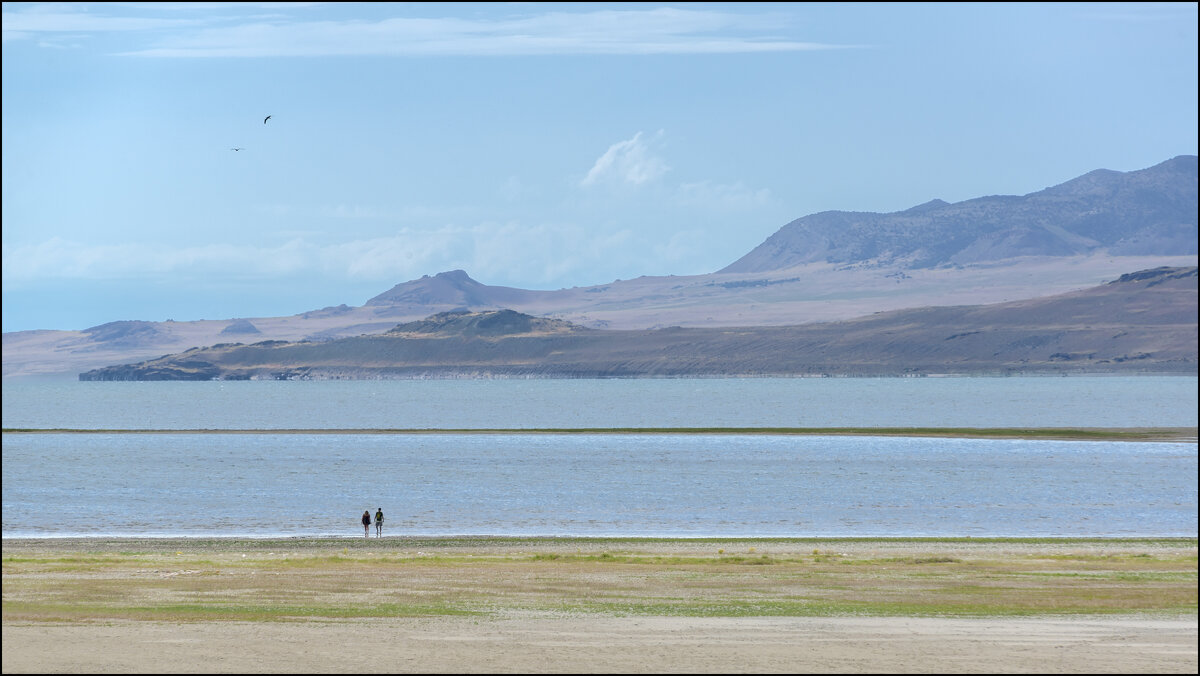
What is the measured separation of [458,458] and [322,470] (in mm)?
14723

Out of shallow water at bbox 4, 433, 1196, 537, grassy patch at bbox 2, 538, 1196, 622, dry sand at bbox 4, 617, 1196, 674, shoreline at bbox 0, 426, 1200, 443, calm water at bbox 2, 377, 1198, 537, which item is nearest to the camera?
dry sand at bbox 4, 617, 1196, 674

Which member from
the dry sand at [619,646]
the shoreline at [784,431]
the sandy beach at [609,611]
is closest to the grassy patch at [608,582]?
the sandy beach at [609,611]

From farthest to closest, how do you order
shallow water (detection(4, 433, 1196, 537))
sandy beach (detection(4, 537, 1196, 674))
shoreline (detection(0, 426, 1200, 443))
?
shoreline (detection(0, 426, 1200, 443)) → shallow water (detection(4, 433, 1196, 537)) → sandy beach (detection(4, 537, 1196, 674))

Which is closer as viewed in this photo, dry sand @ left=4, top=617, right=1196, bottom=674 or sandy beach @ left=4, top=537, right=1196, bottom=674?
dry sand @ left=4, top=617, right=1196, bottom=674

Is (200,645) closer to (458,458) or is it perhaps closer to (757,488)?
(757,488)

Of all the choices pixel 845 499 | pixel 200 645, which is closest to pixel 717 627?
pixel 200 645

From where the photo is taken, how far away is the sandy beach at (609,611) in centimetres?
2080

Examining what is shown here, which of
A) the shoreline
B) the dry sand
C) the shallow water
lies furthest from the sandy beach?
the shoreline

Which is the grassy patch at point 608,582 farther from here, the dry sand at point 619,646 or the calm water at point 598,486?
the calm water at point 598,486

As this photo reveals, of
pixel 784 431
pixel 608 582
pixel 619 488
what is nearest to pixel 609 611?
pixel 608 582

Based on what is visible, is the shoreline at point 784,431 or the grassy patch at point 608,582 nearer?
the grassy patch at point 608,582

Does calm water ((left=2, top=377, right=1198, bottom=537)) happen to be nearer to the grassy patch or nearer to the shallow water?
the shallow water

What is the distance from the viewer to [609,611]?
86.2 feet

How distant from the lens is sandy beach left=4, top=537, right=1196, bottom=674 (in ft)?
68.2
